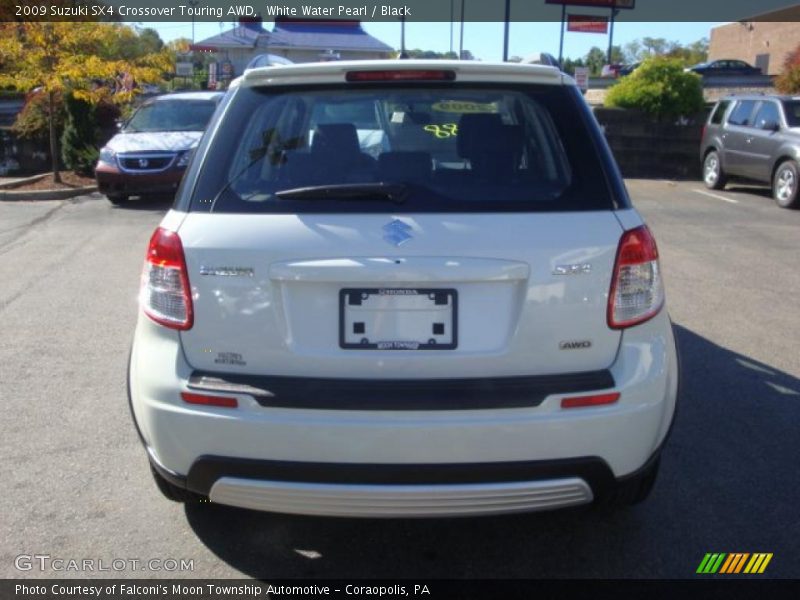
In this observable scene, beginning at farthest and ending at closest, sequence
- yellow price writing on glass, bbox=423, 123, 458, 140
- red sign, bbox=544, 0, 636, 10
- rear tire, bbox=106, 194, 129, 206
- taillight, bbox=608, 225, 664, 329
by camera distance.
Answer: red sign, bbox=544, 0, 636, 10, rear tire, bbox=106, 194, 129, 206, yellow price writing on glass, bbox=423, 123, 458, 140, taillight, bbox=608, 225, 664, 329

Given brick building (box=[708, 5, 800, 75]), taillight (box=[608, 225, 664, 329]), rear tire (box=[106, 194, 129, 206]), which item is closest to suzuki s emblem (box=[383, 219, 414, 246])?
taillight (box=[608, 225, 664, 329])

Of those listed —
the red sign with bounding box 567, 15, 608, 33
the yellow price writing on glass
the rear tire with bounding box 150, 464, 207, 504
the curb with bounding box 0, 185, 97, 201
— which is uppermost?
the red sign with bounding box 567, 15, 608, 33

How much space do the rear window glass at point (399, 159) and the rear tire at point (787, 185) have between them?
11111 millimetres

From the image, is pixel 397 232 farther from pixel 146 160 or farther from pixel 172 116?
pixel 172 116

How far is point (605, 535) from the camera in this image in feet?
11.5

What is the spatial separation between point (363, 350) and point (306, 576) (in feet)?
3.30

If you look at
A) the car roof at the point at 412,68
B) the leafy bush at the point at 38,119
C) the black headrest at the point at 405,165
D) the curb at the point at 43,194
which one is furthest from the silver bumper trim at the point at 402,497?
the leafy bush at the point at 38,119

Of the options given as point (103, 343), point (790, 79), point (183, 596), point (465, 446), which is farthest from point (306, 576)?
point (790, 79)

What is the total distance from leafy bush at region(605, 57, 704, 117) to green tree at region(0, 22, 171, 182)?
1012cm

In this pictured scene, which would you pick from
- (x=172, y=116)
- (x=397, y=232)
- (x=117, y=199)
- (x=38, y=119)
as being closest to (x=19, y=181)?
(x=38, y=119)

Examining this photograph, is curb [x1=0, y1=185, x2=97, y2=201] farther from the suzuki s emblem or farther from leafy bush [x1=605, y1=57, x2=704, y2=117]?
the suzuki s emblem

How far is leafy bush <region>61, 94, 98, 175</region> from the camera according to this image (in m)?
16.2

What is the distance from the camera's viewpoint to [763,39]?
183ft

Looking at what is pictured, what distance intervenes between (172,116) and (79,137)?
2.93 m
